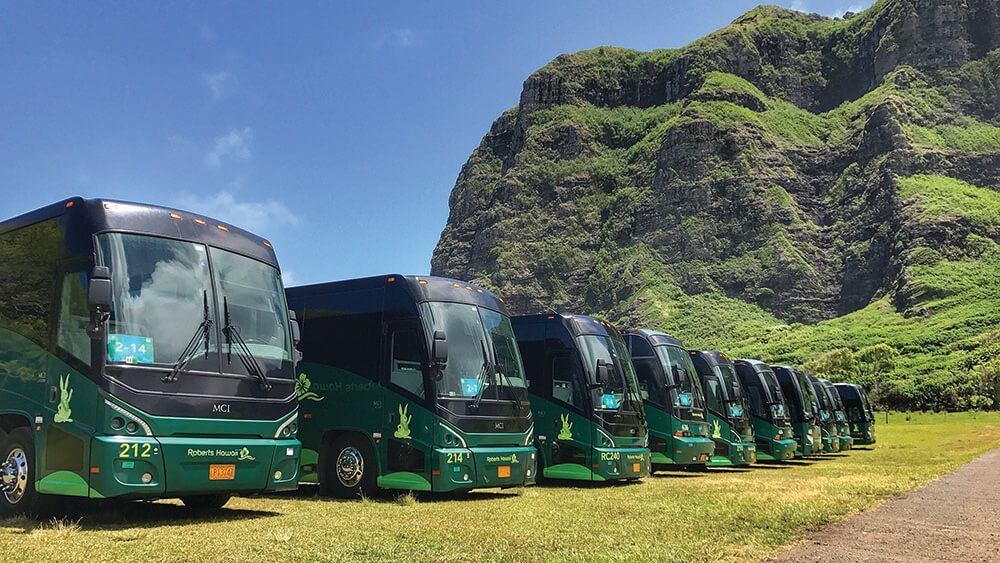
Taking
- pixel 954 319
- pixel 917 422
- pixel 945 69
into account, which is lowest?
pixel 917 422

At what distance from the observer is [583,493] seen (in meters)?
14.9

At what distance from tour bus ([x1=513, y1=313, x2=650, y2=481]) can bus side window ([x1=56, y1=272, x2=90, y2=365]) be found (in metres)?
9.52

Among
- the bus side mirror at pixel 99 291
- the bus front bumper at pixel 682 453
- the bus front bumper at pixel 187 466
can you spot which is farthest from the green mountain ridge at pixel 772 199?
the bus side mirror at pixel 99 291

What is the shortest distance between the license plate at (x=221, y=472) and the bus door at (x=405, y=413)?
3.69m

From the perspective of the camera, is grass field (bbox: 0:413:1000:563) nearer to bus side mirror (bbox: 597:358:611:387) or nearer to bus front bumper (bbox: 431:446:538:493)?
bus front bumper (bbox: 431:446:538:493)

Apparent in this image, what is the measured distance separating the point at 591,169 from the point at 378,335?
17109cm

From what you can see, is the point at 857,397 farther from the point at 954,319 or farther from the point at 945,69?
the point at 945,69

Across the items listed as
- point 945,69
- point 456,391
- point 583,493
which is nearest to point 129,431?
point 456,391

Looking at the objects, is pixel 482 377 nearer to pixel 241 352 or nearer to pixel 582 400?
pixel 582 400

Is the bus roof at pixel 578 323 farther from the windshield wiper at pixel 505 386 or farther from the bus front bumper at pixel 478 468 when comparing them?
the bus front bumper at pixel 478 468

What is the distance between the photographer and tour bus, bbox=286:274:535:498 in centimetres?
1302

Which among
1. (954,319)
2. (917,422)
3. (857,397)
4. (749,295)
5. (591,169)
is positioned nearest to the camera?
(857,397)

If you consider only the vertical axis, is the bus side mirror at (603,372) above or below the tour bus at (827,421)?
above

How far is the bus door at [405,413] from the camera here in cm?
1300
